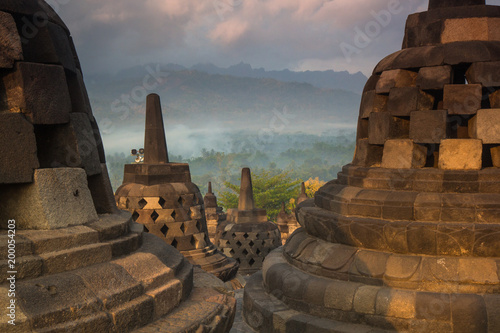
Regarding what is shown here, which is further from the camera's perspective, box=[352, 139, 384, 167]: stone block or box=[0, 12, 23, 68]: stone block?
box=[352, 139, 384, 167]: stone block

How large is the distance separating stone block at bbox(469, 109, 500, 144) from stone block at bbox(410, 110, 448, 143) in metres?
0.32

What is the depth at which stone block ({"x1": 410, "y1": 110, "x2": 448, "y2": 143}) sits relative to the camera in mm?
4688

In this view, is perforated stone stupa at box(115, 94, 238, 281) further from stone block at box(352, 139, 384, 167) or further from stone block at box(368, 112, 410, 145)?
stone block at box(368, 112, 410, 145)

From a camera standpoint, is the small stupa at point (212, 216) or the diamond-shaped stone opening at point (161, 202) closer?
the diamond-shaped stone opening at point (161, 202)

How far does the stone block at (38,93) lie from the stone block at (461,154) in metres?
3.75

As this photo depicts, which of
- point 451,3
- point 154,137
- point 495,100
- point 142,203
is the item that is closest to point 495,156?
point 495,100

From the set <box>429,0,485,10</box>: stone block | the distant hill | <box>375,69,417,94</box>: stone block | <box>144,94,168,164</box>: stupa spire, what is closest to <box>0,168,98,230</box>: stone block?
<box>375,69,417,94</box>: stone block

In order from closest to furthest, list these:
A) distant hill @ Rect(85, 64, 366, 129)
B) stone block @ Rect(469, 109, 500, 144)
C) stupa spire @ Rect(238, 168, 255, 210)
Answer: stone block @ Rect(469, 109, 500, 144) → stupa spire @ Rect(238, 168, 255, 210) → distant hill @ Rect(85, 64, 366, 129)

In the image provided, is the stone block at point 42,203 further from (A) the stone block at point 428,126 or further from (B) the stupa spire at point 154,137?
(B) the stupa spire at point 154,137

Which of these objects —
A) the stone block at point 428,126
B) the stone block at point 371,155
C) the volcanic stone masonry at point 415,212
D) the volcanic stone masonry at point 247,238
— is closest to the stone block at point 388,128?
the volcanic stone masonry at point 415,212

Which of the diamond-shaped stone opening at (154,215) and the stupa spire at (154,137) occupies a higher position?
the stupa spire at (154,137)

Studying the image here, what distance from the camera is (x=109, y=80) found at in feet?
596

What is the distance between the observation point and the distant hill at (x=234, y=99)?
16688 cm

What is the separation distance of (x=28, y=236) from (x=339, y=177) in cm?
408
